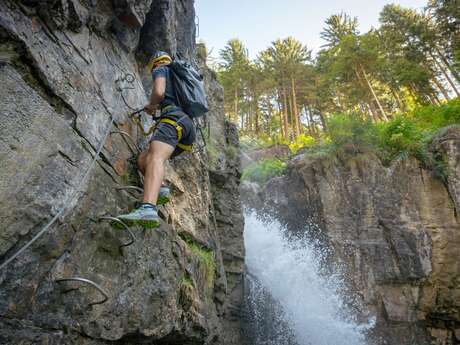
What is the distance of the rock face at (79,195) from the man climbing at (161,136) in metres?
0.37

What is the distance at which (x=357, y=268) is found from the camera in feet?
35.5

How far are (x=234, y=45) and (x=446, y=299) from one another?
2577 centimetres

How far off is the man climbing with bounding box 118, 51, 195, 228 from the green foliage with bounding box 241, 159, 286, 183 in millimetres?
11454

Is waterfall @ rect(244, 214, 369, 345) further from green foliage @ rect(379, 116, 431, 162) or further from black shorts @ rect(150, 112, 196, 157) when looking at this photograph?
black shorts @ rect(150, 112, 196, 157)

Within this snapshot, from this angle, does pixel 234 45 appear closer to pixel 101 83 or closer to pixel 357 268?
pixel 357 268

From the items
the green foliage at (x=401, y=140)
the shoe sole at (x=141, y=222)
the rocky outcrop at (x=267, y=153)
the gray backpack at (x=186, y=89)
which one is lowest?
the shoe sole at (x=141, y=222)

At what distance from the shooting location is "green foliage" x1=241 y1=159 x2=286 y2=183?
50.5 feet

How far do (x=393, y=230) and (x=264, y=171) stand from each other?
262 inches

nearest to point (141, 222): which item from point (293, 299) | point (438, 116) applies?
point (293, 299)

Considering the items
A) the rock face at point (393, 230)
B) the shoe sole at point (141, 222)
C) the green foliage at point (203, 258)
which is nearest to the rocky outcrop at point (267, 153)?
the rock face at point (393, 230)

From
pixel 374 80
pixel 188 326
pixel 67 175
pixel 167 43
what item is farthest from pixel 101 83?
pixel 374 80

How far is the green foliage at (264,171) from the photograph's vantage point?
50.5ft

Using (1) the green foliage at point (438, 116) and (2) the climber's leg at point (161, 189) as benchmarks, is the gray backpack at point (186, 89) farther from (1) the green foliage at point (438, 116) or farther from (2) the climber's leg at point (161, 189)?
(1) the green foliage at point (438, 116)

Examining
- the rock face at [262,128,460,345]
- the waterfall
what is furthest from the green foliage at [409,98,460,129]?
the waterfall
